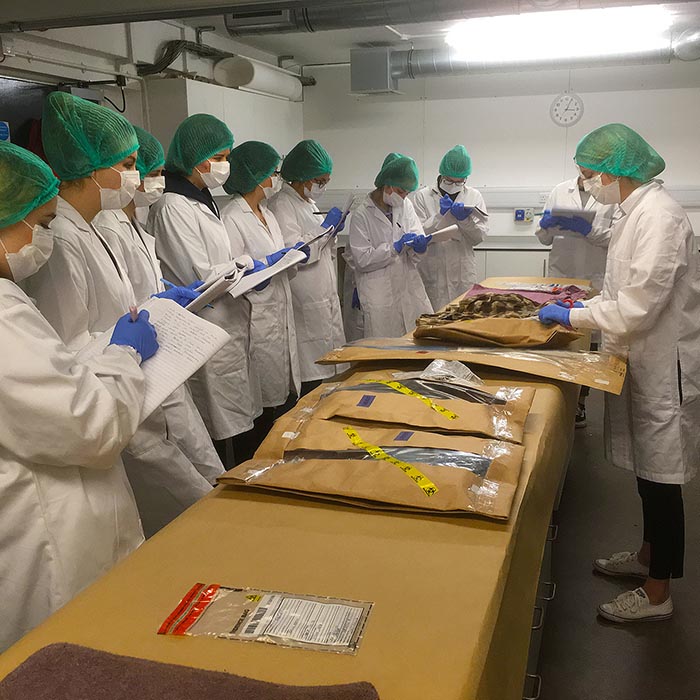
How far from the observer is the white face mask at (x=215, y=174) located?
Result: 2.71 metres

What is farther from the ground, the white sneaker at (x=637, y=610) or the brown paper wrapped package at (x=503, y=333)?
the brown paper wrapped package at (x=503, y=333)

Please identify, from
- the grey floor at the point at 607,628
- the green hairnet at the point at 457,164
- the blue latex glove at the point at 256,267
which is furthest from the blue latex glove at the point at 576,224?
the blue latex glove at the point at 256,267

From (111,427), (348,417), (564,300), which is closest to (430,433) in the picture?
(348,417)

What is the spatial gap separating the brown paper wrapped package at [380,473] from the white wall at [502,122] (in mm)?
4629

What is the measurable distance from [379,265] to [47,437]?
301 centimetres

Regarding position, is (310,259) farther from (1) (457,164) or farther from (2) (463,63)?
(2) (463,63)

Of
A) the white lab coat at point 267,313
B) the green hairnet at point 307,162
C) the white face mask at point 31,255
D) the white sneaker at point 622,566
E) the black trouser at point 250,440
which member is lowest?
the white sneaker at point 622,566

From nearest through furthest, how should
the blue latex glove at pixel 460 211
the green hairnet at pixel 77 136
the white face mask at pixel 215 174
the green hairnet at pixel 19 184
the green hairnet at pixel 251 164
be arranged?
the green hairnet at pixel 19 184, the green hairnet at pixel 77 136, the white face mask at pixel 215 174, the green hairnet at pixel 251 164, the blue latex glove at pixel 460 211

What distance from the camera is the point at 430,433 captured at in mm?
1254

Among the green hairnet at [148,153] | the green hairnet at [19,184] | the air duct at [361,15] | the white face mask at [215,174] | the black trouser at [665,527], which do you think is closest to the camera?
the green hairnet at [19,184]

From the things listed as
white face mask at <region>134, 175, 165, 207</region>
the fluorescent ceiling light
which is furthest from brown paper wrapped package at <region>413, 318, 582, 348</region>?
the fluorescent ceiling light

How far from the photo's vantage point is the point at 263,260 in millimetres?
3053

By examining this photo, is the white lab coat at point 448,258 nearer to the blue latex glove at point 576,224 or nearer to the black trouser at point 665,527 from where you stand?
the blue latex glove at point 576,224

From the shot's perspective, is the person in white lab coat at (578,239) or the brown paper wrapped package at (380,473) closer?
the brown paper wrapped package at (380,473)
